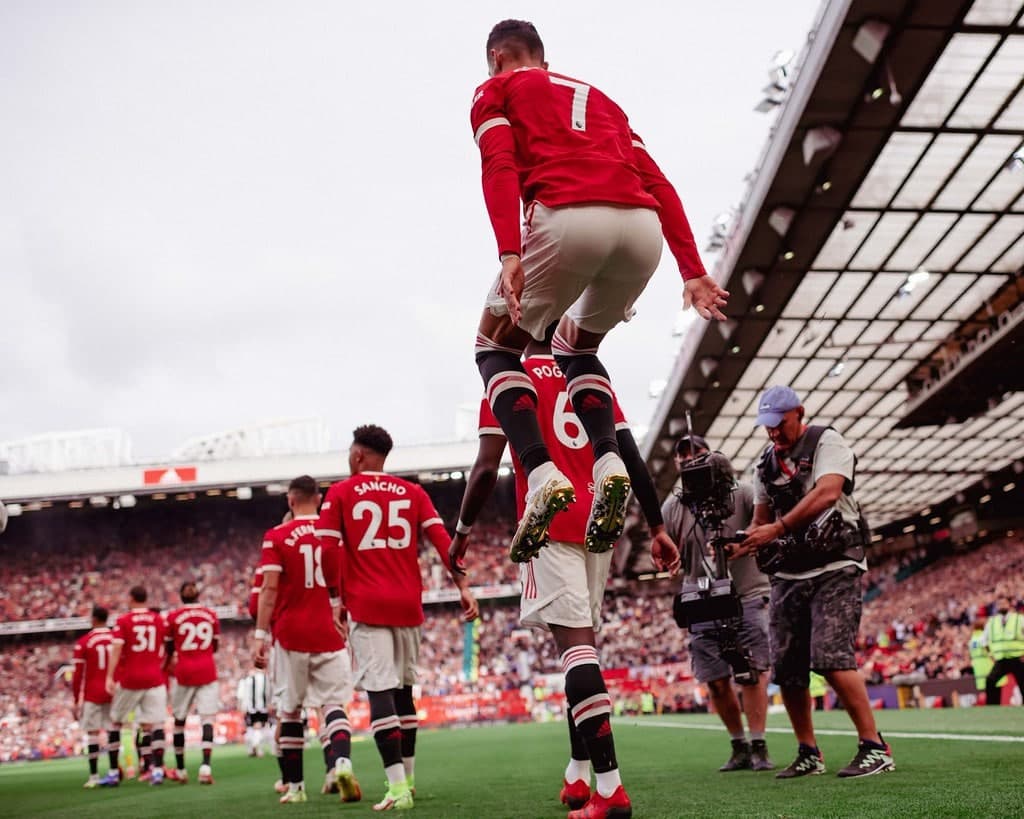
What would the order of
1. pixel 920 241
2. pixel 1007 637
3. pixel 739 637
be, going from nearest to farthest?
1. pixel 739 637
2. pixel 1007 637
3. pixel 920 241

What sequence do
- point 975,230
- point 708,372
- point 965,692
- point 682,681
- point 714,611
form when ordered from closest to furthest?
point 714,611 < point 965,692 < point 975,230 < point 708,372 < point 682,681

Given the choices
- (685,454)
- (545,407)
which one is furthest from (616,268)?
(685,454)

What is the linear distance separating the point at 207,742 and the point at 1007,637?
10783 millimetres

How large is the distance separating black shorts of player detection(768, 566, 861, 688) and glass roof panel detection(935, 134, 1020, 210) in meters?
11.8

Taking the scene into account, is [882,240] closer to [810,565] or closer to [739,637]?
[739,637]

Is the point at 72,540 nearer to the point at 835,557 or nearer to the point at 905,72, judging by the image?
the point at 905,72

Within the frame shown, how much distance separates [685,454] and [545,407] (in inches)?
75.6

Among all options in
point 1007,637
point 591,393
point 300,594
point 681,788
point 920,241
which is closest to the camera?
point 591,393

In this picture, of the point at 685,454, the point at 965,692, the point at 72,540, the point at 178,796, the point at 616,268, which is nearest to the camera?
the point at 616,268

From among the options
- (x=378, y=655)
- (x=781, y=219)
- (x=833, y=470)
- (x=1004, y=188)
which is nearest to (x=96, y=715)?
(x=378, y=655)

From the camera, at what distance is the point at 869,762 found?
15.0 feet

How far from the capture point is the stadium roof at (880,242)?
12.1 m

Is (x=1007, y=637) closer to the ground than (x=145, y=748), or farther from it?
farther from it

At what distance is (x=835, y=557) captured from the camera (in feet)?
15.8
